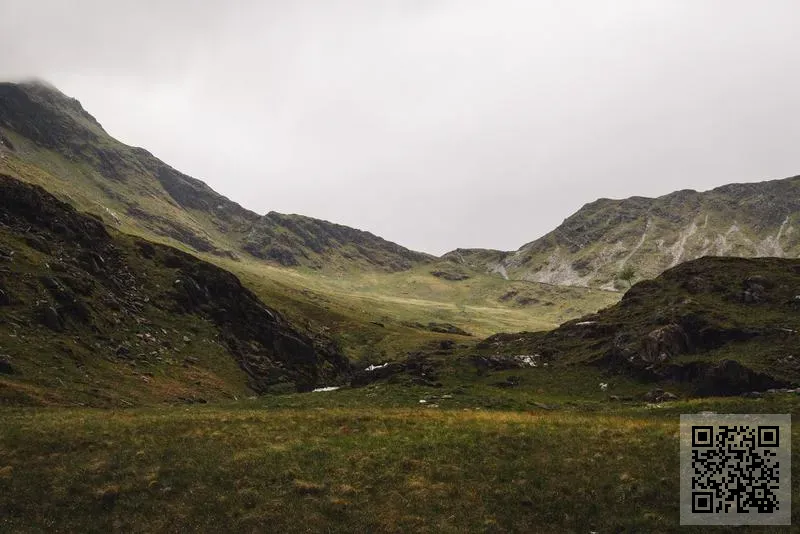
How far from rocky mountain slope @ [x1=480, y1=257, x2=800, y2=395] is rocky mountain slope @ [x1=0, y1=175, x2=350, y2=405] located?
111 feet

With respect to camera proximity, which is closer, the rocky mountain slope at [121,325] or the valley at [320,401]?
the valley at [320,401]

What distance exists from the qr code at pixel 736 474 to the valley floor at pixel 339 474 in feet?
2.20

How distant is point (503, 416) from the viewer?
37.9 m

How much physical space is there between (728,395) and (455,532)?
1482 inches

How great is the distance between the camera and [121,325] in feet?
210

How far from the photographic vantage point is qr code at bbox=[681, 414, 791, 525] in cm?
2225

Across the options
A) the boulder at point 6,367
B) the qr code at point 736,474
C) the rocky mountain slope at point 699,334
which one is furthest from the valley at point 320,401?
the qr code at point 736,474

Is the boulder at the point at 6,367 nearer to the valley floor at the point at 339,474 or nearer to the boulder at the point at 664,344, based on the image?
the valley floor at the point at 339,474

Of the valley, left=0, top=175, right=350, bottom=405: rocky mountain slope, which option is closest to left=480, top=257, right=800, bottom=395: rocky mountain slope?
the valley

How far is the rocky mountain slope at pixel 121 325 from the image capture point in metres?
48.9

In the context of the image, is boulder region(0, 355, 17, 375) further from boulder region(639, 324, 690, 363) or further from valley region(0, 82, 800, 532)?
boulder region(639, 324, 690, 363)

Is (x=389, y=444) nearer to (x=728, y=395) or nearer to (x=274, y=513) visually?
(x=274, y=513)

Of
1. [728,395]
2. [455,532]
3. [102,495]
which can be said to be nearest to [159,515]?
[102,495]

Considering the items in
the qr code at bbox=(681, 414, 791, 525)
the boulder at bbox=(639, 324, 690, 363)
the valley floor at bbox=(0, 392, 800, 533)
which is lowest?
the valley floor at bbox=(0, 392, 800, 533)
